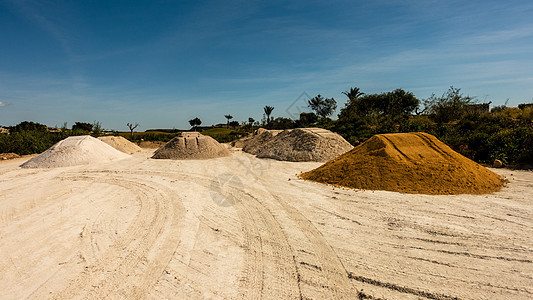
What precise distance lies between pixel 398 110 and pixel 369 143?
33850mm

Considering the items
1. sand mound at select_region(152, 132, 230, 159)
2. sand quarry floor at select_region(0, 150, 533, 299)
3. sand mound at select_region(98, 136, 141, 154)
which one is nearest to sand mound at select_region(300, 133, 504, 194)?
sand quarry floor at select_region(0, 150, 533, 299)

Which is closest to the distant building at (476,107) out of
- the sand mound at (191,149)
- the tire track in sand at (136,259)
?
the sand mound at (191,149)

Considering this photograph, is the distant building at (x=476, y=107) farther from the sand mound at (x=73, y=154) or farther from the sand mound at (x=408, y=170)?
the sand mound at (x=73, y=154)

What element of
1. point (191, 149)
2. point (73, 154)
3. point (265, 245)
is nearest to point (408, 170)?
point (265, 245)

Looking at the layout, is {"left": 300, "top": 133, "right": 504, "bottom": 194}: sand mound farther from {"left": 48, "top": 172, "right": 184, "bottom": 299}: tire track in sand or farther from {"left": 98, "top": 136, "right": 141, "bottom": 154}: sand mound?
{"left": 98, "top": 136, "right": 141, "bottom": 154}: sand mound

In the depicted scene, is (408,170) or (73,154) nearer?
(408,170)

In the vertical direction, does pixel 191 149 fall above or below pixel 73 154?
above

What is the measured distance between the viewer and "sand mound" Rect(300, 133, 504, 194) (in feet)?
19.6

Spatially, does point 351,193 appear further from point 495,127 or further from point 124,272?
point 495,127

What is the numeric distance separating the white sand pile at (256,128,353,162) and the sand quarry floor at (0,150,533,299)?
644 centimetres

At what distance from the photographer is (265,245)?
128 inches

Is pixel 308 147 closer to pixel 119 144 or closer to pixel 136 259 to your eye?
pixel 136 259

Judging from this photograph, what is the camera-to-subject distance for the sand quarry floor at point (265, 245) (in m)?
2.38

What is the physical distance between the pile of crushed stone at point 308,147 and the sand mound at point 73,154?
29.9ft
